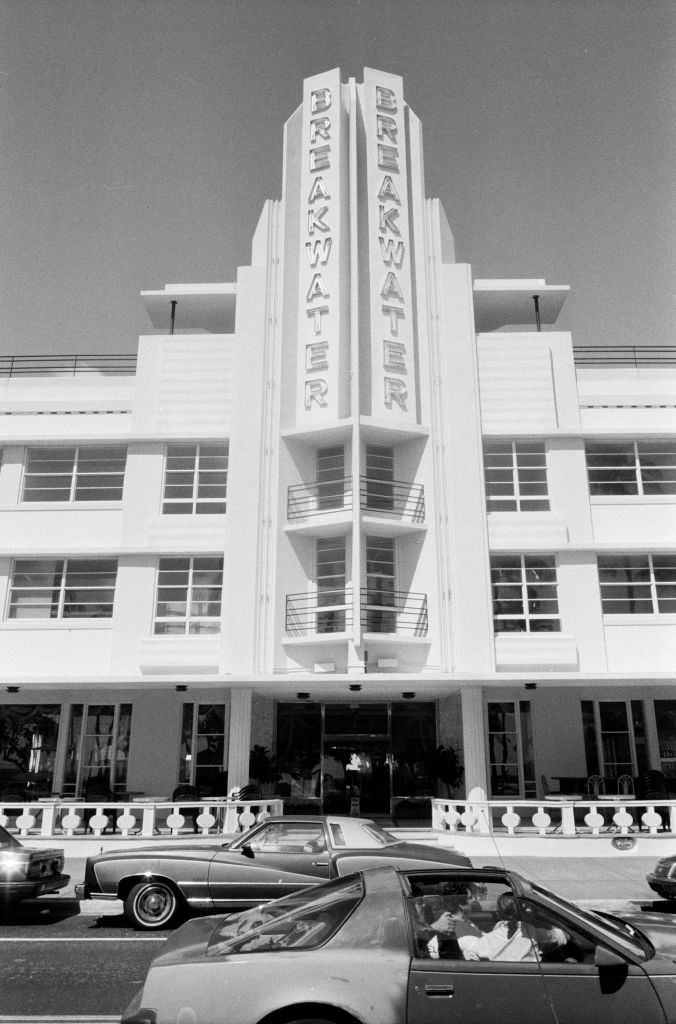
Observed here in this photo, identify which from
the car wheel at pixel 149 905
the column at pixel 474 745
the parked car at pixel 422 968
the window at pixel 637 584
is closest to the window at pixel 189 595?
the column at pixel 474 745

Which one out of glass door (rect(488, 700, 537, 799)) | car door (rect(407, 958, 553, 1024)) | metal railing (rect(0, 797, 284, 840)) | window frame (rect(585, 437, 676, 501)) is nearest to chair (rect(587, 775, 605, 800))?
glass door (rect(488, 700, 537, 799))

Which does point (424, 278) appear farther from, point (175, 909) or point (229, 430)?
point (175, 909)

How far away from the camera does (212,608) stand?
21.8 m

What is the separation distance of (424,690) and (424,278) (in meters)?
11.9

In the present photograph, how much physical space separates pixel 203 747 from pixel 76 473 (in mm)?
8648

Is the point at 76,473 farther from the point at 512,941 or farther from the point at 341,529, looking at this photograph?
the point at 512,941

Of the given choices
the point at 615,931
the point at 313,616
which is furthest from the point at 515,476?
the point at 615,931

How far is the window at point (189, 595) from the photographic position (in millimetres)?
21547

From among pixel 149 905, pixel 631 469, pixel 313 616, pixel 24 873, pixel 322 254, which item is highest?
pixel 322 254

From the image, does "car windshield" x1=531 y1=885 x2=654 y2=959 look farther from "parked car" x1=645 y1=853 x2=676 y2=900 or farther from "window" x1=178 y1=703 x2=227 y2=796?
"window" x1=178 y1=703 x2=227 y2=796

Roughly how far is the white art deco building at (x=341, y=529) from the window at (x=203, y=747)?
2.4 inches

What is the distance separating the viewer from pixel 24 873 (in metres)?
10.4

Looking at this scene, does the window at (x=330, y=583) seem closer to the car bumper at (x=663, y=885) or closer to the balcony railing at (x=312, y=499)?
the balcony railing at (x=312, y=499)

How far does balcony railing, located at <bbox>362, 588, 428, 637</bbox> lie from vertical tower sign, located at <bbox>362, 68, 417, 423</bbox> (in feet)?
16.2
